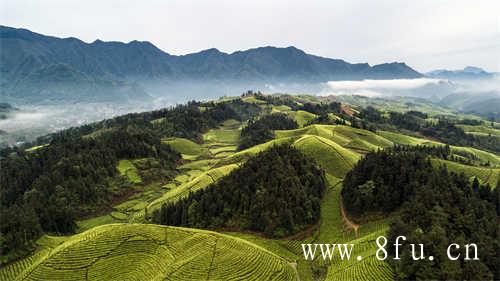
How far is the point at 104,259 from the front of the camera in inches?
1971

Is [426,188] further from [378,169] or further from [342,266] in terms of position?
[342,266]

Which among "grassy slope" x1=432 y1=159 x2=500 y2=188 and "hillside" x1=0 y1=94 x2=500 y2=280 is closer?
"hillside" x1=0 y1=94 x2=500 y2=280

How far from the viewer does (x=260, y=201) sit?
6962 cm

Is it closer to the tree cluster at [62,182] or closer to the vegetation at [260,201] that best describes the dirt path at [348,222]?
the vegetation at [260,201]

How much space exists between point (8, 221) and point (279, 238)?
5608cm

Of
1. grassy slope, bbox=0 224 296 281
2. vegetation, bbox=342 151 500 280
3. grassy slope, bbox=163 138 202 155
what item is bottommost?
grassy slope, bbox=163 138 202 155

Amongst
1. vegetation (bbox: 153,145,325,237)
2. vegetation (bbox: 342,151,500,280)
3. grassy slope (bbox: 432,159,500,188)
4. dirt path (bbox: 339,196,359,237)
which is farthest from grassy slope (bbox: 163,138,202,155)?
grassy slope (bbox: 432,159,500,188)

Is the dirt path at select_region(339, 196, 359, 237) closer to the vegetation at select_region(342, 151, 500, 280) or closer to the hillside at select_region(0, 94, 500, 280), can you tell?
the hillside at select_region(0, 94, 500, 280)

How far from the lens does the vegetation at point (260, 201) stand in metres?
67.4

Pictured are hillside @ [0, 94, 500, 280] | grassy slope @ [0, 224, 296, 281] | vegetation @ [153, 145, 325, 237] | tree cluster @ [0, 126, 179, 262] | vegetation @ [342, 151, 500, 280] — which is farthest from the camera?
tree cluster @ [0, 126, 179, 262]

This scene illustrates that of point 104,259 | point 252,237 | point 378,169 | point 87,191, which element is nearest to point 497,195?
point 378,169

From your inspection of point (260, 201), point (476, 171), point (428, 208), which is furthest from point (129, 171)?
point (476, 171)

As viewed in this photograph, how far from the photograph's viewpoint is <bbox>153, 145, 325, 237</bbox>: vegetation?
6744cm

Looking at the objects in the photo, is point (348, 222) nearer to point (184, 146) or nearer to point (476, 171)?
point (476, 171)
